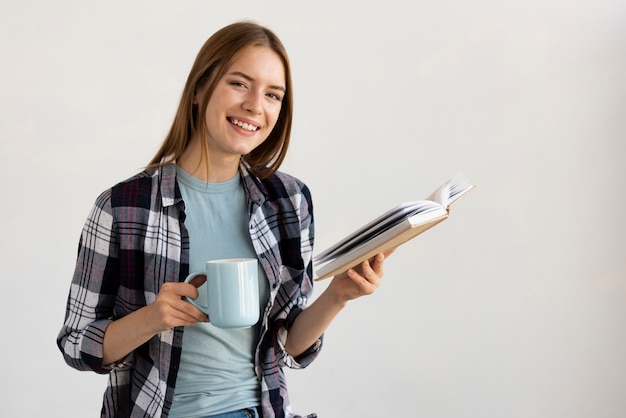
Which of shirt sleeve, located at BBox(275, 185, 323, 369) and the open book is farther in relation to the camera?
shirt sleeve, located at BBox(275, 185, 323, 369)

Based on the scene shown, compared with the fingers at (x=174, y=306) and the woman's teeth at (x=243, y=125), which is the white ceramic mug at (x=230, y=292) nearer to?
the fingers at (x=174, y=306)

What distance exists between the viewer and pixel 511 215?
2430 mm

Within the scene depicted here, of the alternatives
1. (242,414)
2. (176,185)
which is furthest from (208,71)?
(242,414)

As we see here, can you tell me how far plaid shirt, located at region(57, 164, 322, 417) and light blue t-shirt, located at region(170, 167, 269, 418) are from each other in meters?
0.02

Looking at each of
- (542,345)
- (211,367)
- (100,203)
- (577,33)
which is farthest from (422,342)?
(100,203)

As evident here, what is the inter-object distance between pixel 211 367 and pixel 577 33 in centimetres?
176

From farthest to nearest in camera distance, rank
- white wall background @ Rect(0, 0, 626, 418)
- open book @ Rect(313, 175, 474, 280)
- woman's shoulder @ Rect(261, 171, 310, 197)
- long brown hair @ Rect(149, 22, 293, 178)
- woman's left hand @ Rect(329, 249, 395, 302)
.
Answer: white wall background @ Rect(0, 0, 626, 418) → woman's shoulder @ Rect(261, 171, 310, 197) → long brown hair @ Rect(149, 22, 293, 178) → woman's left hand @ Rect(329, 249, 395, 302) → open book @ Rect(313, 175, 474, 280)

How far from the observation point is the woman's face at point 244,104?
1.31m

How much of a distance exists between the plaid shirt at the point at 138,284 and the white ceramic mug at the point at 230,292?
0.21m

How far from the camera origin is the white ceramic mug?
3.49 ft

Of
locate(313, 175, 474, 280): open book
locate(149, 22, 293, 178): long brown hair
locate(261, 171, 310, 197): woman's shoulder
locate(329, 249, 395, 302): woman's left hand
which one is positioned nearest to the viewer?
locate(313, 175, 474, 280): open book

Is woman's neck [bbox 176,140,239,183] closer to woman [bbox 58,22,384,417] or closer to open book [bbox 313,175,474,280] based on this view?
woman [bbox 58,22,384,417]

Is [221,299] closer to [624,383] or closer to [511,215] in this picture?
[511,215]

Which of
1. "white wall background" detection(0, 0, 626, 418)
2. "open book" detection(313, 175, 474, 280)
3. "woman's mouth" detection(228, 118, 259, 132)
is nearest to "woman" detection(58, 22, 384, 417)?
"woman's mouth" detection(228, 118, 259, 132)
